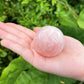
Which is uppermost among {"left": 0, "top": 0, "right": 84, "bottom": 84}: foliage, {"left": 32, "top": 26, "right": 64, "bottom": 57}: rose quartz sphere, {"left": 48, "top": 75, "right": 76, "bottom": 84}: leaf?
{"left": 32, "top": 26, "right": 64, "bottom": 57}: rose quartz sphere

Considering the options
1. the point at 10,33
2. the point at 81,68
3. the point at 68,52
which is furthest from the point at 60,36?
the point at 10,33

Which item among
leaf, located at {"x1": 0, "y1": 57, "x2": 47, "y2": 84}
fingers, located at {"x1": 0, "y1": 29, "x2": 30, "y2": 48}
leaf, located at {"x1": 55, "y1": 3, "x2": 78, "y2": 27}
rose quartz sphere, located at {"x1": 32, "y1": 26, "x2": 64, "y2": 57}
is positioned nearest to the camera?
rose quartz sphere, located at {"x1": 32, "y1": 26, "x2": 64, "y2": 57}

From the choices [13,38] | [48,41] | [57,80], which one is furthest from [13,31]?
[57,80]

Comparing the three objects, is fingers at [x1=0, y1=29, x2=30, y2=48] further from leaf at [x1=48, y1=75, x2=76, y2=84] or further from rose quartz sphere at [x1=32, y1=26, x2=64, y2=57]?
leaf at [x1=48, y1=75, x2=76, y2=84]

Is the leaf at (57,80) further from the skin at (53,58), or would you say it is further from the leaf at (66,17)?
the leaf at (66,17)

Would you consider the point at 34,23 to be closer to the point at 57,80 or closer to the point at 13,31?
the point at 13,31

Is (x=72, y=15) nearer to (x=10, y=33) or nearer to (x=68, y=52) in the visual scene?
(x=68, y=52)

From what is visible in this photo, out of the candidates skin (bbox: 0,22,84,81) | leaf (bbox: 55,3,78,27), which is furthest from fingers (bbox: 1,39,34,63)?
leaf (bbox: 55,3,78,27)
